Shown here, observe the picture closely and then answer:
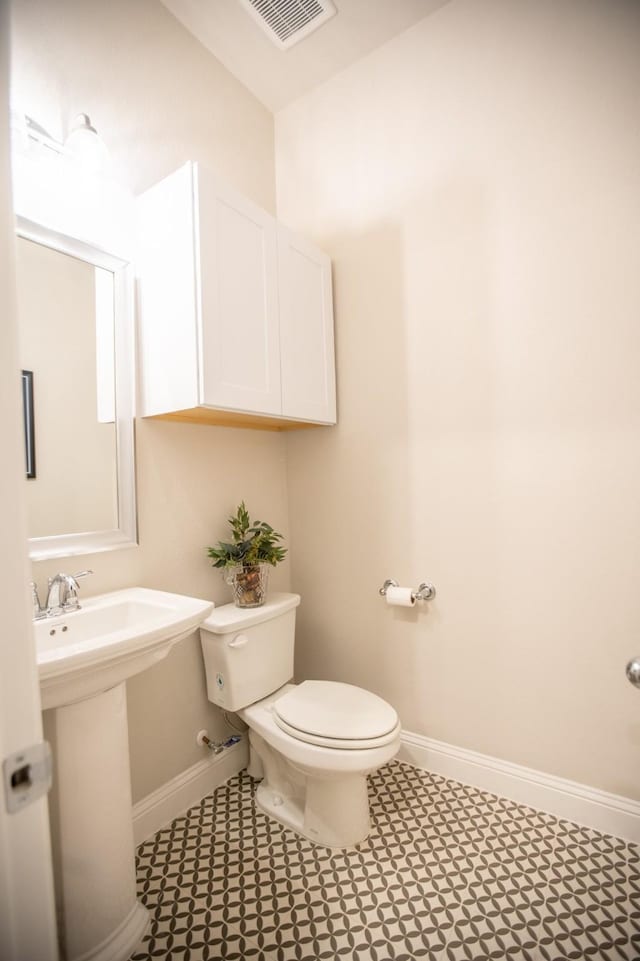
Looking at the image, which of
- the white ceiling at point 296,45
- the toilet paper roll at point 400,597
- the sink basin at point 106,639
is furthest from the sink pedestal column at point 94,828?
the white ceiling at point 296,45

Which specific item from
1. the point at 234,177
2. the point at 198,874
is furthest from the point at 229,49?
the point at 198,874

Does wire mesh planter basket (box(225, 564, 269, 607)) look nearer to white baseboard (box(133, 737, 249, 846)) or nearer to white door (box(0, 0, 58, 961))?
white baseboard (box(133, 737, 249, 846))

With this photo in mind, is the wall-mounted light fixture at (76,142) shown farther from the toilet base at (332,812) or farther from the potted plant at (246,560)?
the toilet base at (332,812)

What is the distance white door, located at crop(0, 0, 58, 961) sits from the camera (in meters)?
0.45

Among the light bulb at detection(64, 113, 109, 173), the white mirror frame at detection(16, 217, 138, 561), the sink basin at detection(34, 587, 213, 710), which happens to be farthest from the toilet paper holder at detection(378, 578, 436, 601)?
the light bulb at detection(64, 113, 109, 173)

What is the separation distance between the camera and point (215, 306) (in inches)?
56.7

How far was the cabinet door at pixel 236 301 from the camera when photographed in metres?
1.41

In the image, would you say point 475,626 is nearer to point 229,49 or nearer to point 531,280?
point 531,280

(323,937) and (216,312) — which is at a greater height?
(216,312)

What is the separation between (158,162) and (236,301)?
0.63 m

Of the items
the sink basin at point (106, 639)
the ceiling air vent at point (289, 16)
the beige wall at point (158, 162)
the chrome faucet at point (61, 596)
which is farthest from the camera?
the ceiling air vent at point (289, 16)

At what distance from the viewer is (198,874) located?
52.7 inches

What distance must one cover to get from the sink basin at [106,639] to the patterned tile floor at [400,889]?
2.49ft

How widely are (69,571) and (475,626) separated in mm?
1411
